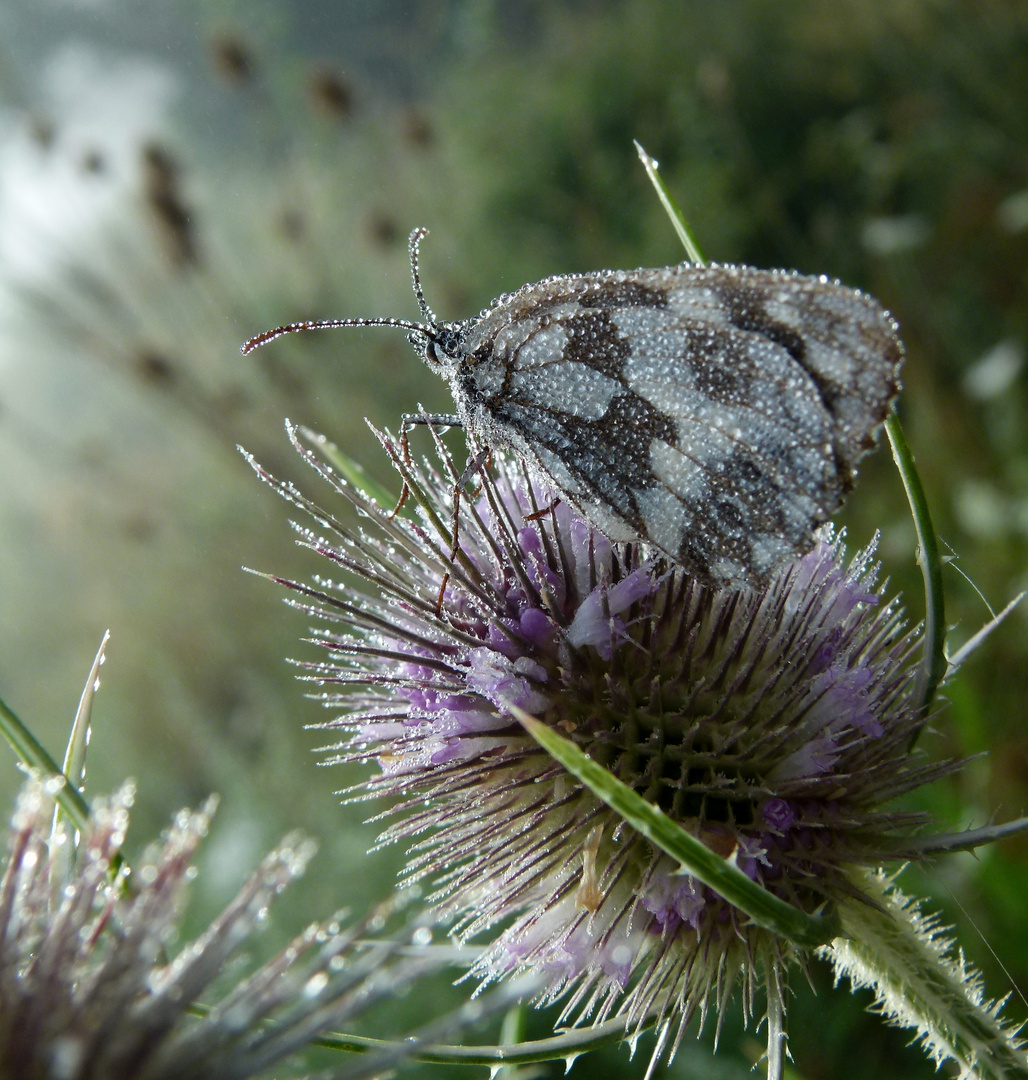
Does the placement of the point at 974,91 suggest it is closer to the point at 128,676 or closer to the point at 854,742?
the point at 854,742

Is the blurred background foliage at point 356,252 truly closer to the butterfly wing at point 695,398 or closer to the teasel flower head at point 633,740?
the teasel flower head at point 633,740

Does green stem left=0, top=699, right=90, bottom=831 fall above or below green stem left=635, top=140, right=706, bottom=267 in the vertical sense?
below

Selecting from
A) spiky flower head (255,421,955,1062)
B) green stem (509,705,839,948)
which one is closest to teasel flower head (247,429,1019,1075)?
spiky flower head (255,421,955,1062)

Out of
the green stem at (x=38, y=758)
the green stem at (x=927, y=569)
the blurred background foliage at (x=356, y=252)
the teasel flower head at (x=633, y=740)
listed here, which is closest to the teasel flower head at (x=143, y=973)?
the green stem at (x=38, y=758)

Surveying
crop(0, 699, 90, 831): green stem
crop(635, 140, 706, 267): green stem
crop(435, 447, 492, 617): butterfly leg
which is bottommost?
crop(0, 699, 90, 831): green stem

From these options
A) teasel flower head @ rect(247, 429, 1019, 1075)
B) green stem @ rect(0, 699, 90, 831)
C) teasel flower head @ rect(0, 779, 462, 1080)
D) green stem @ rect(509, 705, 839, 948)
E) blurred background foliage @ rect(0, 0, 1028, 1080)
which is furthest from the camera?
blurred background foliage @ rect(0, 0, 1028, 1080)

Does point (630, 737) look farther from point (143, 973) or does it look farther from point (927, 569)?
point (143, 973)

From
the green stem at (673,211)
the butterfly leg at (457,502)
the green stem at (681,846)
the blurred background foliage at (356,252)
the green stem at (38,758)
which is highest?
the blurred background foliage at (356,252)

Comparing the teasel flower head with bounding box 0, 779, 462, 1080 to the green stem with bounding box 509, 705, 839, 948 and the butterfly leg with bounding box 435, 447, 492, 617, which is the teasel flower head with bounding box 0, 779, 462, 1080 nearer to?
the green stem with bounding box 509, 705, 839, 948
